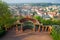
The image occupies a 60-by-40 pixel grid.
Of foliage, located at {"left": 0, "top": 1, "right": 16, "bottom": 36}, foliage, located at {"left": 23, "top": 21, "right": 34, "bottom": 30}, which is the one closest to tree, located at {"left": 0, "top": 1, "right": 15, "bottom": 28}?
foliage, located at {"left": 0, "top": 1, "right": 16, "bottom": 36}

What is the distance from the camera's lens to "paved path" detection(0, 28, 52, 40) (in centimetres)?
1775

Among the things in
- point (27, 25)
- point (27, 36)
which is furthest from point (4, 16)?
point (27, 36)

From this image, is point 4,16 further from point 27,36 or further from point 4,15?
point 27,36

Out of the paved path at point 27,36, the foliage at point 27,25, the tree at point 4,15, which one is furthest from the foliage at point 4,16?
the foliage at point 27,25

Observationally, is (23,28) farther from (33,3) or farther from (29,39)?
(33,3)

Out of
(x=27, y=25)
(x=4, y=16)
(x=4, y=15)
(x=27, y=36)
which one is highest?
(x=4, y=15)

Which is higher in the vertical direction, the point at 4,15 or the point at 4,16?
the point at 4,15

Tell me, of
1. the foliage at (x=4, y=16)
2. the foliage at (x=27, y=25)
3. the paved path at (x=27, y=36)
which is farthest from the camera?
the foliage at (x=27, y=25)

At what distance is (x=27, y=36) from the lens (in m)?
18.5

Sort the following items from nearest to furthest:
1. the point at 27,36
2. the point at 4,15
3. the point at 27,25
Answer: the point at 27,36 < the point at 4,15 < the point at 27,25

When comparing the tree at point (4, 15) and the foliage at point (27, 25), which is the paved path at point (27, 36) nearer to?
the tree at point (4, 15)

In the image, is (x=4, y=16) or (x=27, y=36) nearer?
(x=27, y=36)

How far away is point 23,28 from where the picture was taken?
69.4 feet

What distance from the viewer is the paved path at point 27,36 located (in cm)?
1775
